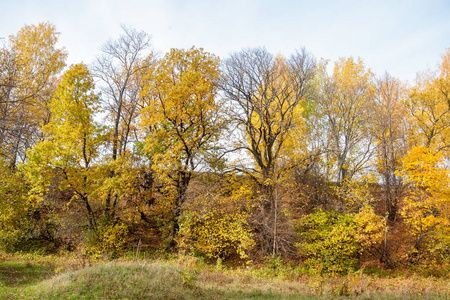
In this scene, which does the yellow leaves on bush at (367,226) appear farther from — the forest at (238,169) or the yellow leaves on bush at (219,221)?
the yellow leaves on bush at (219,221)

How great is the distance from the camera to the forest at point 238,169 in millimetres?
13820

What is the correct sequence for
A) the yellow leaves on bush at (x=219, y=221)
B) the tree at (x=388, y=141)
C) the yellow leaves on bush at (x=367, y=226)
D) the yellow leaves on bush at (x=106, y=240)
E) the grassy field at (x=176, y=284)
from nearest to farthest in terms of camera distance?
the grassy field at (x=176, y=284) < the yellow leaves on bush at (x=367, y=226) < the yellow leaves on bush at (x=219, y=221) < the yellow leaves on bush at (x=106, y=240) < the tree at (x=388, y=141)

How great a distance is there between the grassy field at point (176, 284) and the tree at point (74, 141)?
157 inches

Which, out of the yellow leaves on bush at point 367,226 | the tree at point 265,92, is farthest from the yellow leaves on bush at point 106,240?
the yellow leaves on bush at point 367,226

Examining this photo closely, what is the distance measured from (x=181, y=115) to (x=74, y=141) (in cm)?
566

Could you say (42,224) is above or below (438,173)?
below

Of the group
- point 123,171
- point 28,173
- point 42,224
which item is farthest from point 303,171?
point 42,224

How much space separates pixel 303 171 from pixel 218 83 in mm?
7505

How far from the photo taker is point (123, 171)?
581 inches

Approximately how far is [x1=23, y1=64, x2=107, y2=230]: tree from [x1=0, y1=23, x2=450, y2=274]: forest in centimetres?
7

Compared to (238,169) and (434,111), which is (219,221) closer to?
(238,169)

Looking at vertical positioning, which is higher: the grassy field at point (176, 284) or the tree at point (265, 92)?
the tree at point (265, 92)

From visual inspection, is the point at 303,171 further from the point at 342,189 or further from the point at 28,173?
the point at 28,173

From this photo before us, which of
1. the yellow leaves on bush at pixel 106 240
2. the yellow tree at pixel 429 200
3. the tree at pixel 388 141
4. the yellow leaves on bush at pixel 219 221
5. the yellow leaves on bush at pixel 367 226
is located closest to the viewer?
the yellow tree at pixel 429 200
